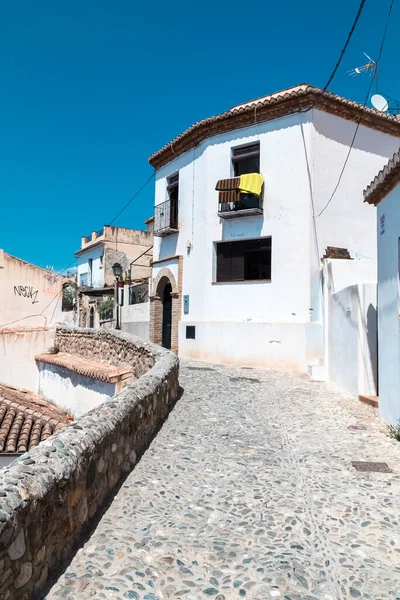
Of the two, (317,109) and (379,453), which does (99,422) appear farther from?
(317,109)

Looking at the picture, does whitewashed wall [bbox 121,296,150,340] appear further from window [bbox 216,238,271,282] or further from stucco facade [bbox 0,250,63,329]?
window [bbox 216,238,271,282]

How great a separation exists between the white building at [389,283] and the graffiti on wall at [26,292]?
11991 mm

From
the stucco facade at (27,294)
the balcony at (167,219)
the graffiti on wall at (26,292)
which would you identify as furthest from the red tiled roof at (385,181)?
the graffiti on wall at (26,292)

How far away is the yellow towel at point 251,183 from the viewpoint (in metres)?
12.3

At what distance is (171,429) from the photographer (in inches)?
212

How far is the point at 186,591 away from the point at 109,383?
271 inches

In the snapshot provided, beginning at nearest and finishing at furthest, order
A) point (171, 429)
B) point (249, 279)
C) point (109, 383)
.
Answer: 1. point (171, 429)
2. point (109, 383)
3. point (249, 279)

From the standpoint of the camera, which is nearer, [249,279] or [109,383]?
[109,383]

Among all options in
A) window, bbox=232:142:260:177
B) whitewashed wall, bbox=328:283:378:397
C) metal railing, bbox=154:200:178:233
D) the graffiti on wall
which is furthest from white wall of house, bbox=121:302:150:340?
whitewashed wall, bbox=328:283:378:397

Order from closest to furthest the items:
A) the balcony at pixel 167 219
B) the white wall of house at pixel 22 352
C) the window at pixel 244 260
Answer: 1. the window at pixel 244 260
2. the white wall of house at pixel 22 352
3. the balcony at pixel 167 219

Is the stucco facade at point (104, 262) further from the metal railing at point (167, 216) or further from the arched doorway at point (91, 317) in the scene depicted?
the metal railing at point (167, 216)

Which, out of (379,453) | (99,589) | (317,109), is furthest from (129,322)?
(99,589)

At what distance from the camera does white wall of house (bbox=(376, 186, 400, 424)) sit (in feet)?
18.0

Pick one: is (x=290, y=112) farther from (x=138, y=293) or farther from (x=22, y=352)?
(x=22, y=352)
